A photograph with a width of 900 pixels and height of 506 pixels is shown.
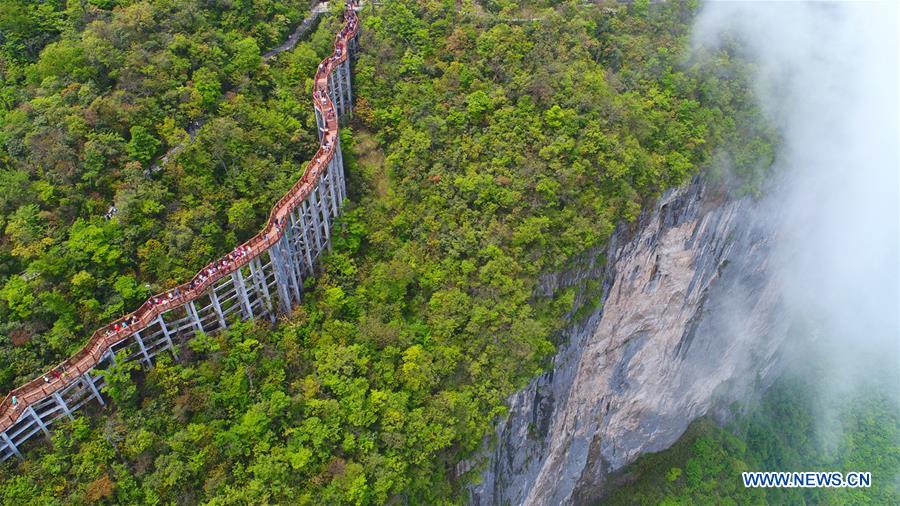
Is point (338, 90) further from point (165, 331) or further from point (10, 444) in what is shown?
point (10, 444)

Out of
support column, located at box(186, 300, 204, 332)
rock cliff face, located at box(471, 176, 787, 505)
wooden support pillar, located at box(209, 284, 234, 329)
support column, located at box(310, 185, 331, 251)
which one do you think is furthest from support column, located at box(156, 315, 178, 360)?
rock cliff face, located at box(471, 176, 787, 505)

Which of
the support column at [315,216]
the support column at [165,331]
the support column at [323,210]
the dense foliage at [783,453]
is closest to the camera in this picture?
the support column at [165,331]

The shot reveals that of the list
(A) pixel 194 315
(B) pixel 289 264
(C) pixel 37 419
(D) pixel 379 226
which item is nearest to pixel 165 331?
(A) pixel 194 315

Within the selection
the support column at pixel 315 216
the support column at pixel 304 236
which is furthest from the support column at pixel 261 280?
the support column at pixel 315 216

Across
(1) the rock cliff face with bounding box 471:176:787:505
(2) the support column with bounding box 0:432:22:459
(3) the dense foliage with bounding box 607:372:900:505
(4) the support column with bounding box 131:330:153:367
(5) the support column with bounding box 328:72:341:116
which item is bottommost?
(3) the dense foliage with bounding box 607:372:900:505

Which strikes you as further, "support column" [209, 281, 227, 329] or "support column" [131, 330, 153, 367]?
"support column" [209, 281, 227, 329]

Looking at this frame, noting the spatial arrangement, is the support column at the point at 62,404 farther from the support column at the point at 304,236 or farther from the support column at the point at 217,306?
the support column at the point at 304,236

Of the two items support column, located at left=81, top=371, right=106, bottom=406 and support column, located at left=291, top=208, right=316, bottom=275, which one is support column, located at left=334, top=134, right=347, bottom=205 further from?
support column, located at left=81, top=371, right=106, bottom=406
